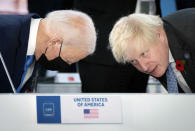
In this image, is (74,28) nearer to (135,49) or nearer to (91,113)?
(135,49)

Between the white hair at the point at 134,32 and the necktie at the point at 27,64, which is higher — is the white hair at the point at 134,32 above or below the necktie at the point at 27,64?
above

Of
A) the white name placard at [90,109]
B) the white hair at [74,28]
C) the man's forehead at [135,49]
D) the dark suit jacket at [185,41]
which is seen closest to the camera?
the white name placard at [90,109]

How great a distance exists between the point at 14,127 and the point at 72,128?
13cm

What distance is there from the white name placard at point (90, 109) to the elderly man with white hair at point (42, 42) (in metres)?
0.49

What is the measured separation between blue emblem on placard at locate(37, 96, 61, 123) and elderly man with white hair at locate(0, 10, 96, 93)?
469 mm

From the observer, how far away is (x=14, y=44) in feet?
3.75

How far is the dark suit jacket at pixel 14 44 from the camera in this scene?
44.6 inches

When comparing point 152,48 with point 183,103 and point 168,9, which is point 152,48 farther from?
point 183,103

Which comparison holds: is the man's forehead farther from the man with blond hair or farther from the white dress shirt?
the white dress shirt

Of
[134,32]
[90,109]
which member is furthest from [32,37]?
[90,109]

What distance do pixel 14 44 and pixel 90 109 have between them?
64 cm

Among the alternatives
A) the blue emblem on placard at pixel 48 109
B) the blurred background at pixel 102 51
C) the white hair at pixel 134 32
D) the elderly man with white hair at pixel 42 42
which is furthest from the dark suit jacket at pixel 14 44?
the blue emblem on placard at pixel 48 109

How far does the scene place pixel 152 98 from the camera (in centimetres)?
62

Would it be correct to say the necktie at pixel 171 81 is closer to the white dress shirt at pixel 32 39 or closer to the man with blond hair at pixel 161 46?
the man with blond hair at pixel 161 46
